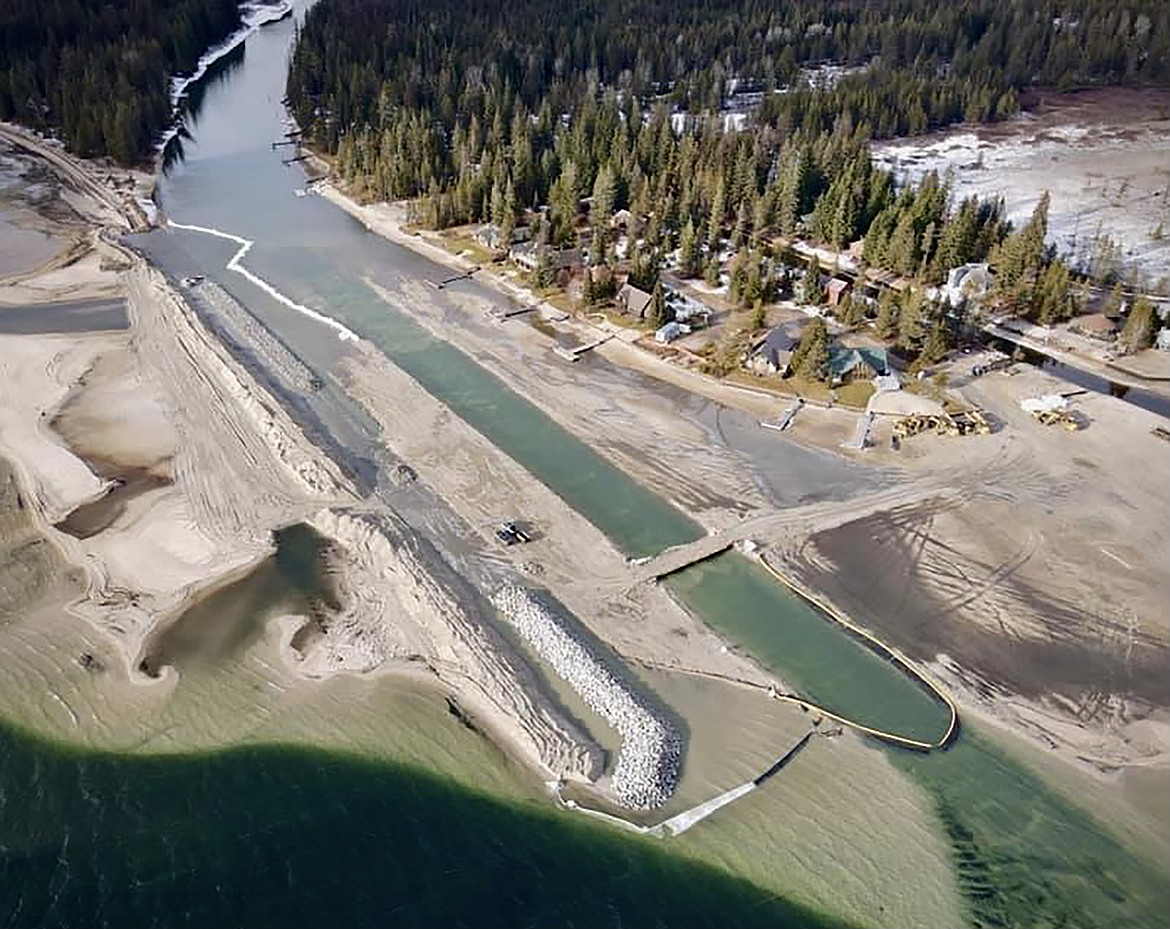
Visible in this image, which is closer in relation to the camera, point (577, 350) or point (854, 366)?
point (854, 366)

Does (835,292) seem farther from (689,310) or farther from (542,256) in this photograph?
(542,256)

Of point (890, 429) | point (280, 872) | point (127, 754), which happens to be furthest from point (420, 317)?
point (280, 872)

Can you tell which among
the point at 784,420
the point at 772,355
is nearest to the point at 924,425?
the point at 784,420

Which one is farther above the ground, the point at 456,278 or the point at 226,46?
the point at 226,46

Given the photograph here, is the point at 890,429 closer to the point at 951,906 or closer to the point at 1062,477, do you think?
the point at 1062,477

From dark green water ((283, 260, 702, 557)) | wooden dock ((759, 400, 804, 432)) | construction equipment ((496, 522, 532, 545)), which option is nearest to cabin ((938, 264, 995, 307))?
wooden dock ((759, 400, 804, 432))

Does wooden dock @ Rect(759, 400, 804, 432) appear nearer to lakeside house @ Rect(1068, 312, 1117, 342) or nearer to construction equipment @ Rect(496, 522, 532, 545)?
construction equipment @ Rect(496, 522, 532, 545)
